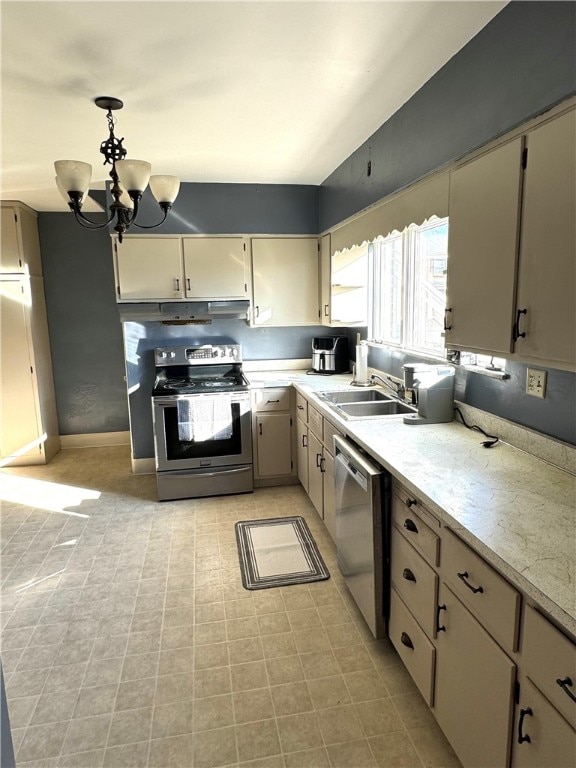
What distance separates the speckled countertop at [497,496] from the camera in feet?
3.75

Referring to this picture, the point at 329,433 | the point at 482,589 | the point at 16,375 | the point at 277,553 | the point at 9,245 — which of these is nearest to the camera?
the point at 482,589

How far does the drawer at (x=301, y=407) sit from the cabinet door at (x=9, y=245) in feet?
9.37

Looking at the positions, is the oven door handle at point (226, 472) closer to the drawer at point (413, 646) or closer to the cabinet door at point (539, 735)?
the drawer at point (413, 646)

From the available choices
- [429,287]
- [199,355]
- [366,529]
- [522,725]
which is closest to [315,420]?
→ [429,287]

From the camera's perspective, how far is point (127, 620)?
7.82 feet

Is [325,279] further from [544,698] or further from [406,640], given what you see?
[544,698]

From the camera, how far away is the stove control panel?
4.15 m

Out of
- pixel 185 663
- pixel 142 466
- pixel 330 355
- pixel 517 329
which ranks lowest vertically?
pixel 185 663

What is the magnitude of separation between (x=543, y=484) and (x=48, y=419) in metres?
4.60

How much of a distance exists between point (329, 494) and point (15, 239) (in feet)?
11.9

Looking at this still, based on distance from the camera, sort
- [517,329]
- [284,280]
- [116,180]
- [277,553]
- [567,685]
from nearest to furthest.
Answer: [567,685] < [517,329] < [116,180] < [277,553] < [284,280]

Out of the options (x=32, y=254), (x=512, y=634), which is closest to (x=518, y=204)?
(x=512, y=634)

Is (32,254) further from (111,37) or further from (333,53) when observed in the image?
(333,53)

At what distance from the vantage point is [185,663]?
2.10m
